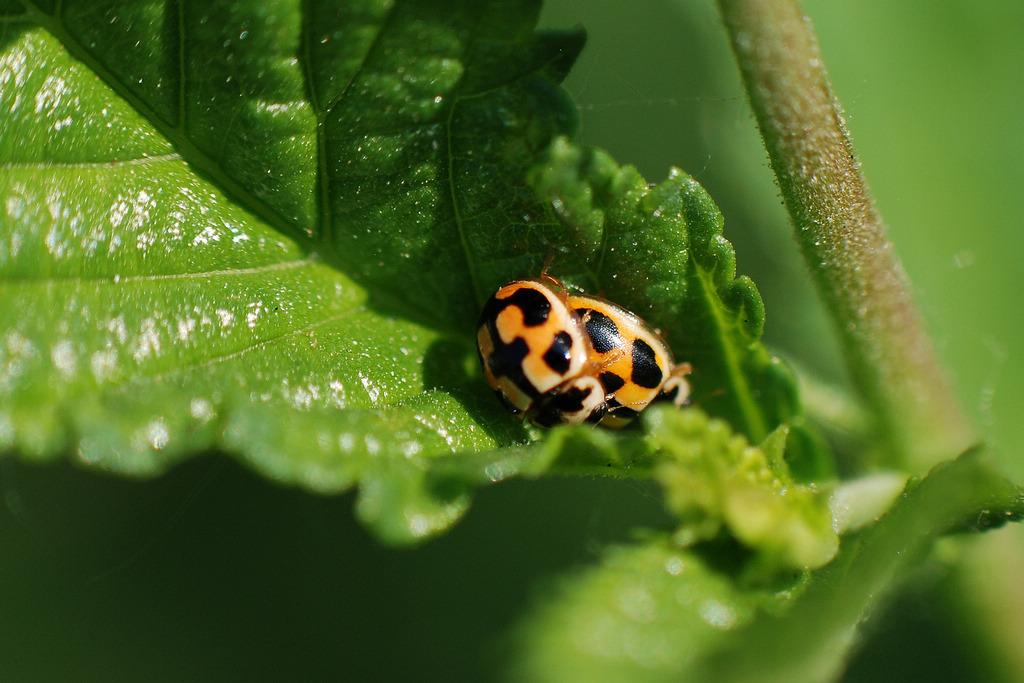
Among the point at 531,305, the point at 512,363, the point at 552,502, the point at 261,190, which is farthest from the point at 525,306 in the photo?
the point at 552,502

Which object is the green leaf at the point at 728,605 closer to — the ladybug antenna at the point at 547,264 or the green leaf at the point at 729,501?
the green leaf at the point at 729,501

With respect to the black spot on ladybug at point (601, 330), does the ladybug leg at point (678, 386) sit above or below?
below

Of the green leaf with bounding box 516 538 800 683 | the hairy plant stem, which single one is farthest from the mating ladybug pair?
the green leaf with bounding box 516 538 800 683

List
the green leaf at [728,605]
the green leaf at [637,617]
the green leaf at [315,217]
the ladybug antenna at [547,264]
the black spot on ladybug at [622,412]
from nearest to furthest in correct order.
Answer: the green leaf at [728,605] < the green leaf at [637,617] < the green leaf at [315,217] < the ladybug antenna at [547,264] < the black spot on ladybug at [622,412]

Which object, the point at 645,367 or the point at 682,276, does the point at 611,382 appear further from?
the point at 682,276

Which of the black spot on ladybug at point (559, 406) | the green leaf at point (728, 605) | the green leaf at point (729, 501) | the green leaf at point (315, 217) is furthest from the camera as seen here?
the black spot on ladybug at point (559, 406)

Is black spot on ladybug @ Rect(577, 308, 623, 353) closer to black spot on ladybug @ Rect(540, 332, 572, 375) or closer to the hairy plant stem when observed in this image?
black spot on ladybug @ Rect(540, 332, 572, 375)

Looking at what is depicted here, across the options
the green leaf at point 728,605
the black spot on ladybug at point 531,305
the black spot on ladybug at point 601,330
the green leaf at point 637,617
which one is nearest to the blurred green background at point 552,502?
the black spot on ladybug at point 601,330
